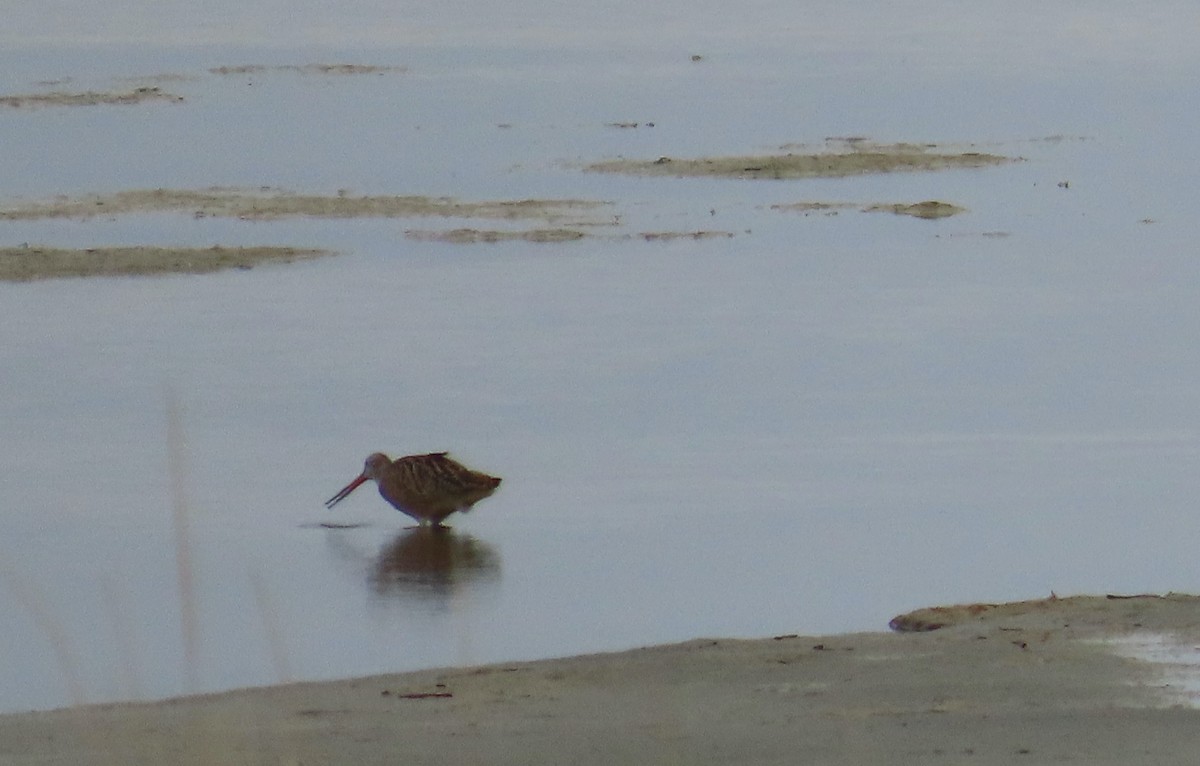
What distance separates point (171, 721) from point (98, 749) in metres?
0.41

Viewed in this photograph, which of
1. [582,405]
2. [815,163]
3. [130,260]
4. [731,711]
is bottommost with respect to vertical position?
[731,711]

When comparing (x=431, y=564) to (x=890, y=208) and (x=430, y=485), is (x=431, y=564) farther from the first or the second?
(x=890, y=208)

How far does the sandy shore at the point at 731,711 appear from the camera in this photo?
544cm

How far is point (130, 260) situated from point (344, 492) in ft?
22.3

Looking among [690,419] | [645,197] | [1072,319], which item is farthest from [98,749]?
[645,197]

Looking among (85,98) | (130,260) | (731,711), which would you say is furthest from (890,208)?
(731,711)

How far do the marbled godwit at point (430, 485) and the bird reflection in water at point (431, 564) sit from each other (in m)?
0.09

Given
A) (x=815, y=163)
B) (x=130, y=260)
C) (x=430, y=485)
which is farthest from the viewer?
(x=815, y=163)

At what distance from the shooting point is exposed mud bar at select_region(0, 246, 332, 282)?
16.1m

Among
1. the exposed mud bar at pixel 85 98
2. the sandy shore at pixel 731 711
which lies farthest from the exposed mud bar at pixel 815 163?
the sandy shore at pixel 731 711

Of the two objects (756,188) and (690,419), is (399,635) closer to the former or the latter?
(690,419)

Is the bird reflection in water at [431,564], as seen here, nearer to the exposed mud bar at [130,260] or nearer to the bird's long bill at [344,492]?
the bird's long bill at [344,492]

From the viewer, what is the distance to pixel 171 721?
5902mm

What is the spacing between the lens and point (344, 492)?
32.7ft
